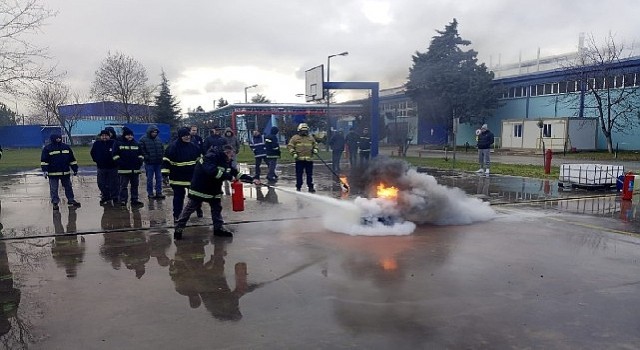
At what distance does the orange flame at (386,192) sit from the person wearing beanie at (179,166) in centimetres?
328

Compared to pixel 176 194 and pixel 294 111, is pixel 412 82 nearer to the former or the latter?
pixel 294 111

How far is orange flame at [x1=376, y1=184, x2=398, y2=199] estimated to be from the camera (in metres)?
7.90

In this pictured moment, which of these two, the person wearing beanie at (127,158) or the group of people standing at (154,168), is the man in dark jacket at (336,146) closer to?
the group of people standing at (154,168)

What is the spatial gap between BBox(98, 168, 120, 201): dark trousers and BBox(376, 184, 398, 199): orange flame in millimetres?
6091

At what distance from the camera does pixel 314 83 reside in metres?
17.4

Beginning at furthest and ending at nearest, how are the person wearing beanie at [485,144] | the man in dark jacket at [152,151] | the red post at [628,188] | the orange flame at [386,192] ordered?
1. the person wearing beanie at [485,144]
2. the red post at [628,188]
3. the man in dark jacket at [152,151]
4. the orange flame at [386,192]

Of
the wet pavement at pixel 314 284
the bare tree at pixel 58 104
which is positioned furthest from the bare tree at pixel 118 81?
the wet pavement at pixel 314 284

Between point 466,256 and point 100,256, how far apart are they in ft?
16.2

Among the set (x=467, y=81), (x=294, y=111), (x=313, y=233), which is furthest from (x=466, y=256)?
(x=467, y=81)

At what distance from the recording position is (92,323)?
409 cm

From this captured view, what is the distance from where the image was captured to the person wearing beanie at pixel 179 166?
8.14 m

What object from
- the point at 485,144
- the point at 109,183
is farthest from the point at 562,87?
the point at 109,183

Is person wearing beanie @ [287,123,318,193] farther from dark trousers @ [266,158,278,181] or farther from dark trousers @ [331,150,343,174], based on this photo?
dark trousers @ [331,150,343,174]

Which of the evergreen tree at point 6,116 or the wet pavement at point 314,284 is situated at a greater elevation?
the evergreen tree at point 6,116
